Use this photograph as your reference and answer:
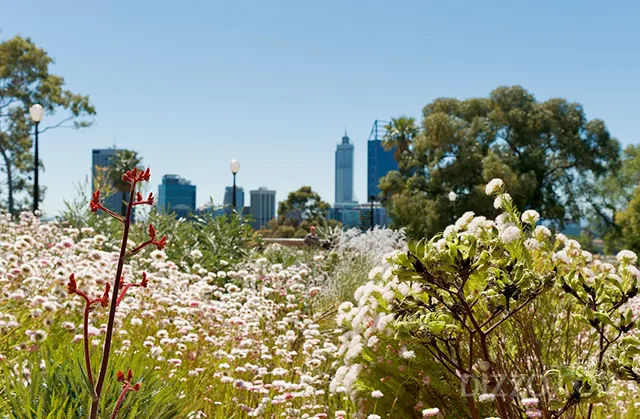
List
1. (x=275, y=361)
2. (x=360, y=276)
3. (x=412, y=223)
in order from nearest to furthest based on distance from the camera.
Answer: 1. (x=275, y=361)
2. (x=360, y=276)
3. (x=412, y=223)

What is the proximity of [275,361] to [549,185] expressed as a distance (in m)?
28.3

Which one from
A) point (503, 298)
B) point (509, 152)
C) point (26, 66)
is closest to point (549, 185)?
point (509, 152)

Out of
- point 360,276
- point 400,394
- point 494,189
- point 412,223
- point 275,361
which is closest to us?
point 494,189

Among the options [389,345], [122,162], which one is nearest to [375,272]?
[389,345]

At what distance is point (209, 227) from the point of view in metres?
9.92

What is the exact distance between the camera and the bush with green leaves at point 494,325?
2.17 m

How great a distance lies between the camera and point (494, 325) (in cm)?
232

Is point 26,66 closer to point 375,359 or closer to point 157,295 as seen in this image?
point 157,295

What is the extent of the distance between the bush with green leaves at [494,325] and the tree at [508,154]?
25.3 meters

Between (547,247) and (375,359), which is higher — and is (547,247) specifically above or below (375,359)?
above

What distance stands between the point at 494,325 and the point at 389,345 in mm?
1193

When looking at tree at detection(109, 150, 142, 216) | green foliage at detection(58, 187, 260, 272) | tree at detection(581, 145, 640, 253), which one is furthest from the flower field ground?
tree at detection(109, 150, 142, 216)

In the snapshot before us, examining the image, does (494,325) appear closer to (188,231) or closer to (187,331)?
(187,331)

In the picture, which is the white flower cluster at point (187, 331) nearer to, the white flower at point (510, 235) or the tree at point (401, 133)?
the white flower at point (510, 235)
